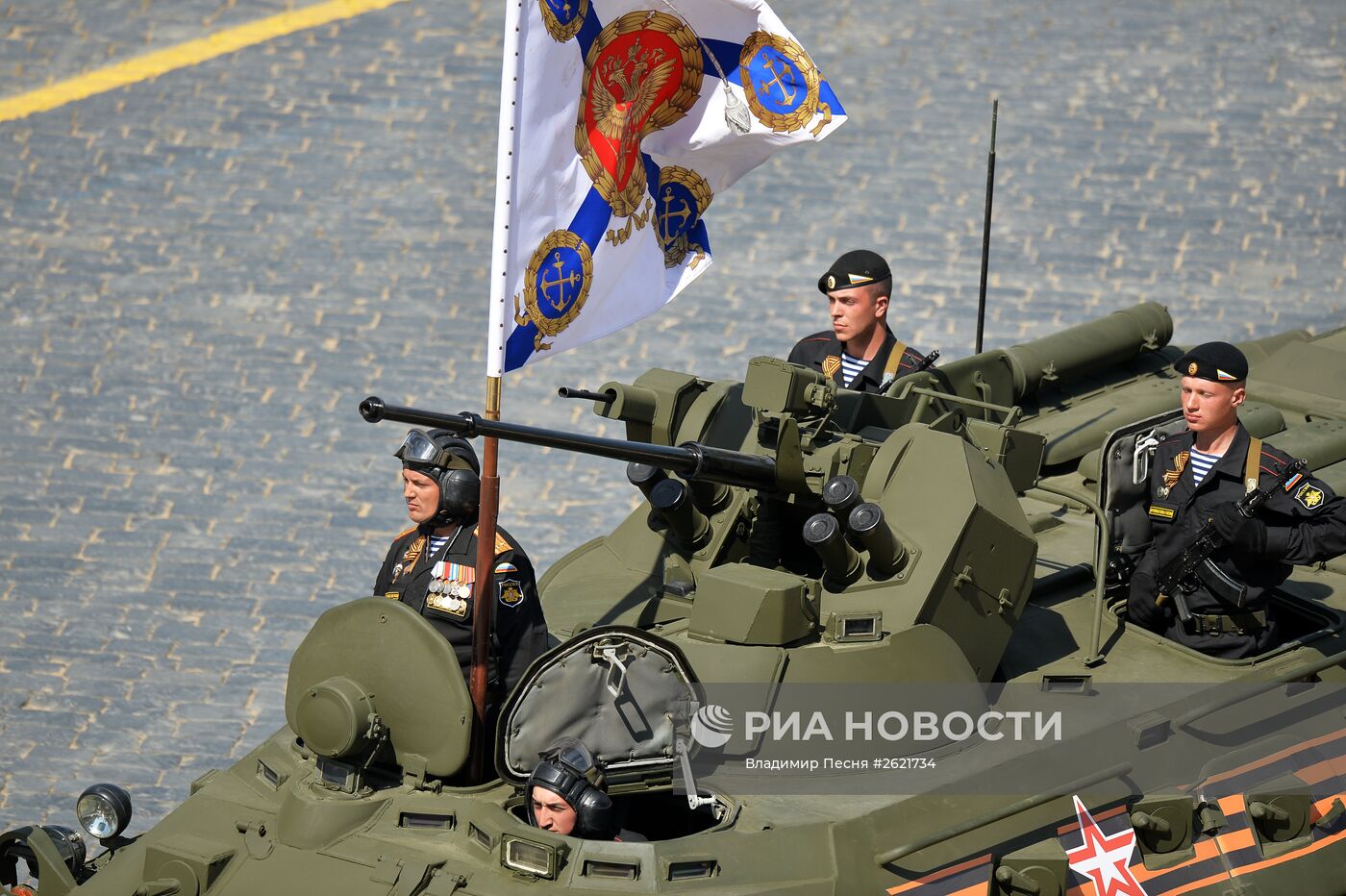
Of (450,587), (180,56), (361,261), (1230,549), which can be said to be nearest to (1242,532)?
(1230,549)

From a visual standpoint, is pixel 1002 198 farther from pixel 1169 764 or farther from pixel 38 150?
pixel 1169 764

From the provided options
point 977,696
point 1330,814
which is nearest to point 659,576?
point 977,696

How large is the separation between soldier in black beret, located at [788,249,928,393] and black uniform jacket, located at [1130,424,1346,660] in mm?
1734

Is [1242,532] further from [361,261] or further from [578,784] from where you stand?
[361,261]

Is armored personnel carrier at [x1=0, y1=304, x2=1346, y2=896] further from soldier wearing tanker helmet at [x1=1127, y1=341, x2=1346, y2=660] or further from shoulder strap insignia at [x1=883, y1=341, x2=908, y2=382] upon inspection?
shoulder strap insignia at [x1=883, y1=341, x2=908, y2=382]

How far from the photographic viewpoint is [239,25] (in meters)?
25.8

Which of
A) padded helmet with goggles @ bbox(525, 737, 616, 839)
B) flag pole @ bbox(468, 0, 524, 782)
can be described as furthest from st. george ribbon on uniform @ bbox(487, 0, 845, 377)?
padded helmet with goggles @ bbox(525, 737, 616, 839)

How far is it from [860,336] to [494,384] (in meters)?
3.34

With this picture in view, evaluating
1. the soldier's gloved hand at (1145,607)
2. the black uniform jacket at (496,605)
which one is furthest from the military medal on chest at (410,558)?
the soldier's gloved hand at (1145,607)

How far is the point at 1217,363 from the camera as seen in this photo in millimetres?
10664

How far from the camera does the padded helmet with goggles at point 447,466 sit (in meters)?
9.93

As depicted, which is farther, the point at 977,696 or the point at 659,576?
the point at 659,576

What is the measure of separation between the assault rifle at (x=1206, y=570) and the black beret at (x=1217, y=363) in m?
0.53

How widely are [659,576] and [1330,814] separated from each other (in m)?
3.51
